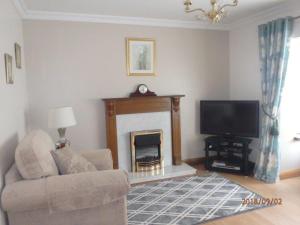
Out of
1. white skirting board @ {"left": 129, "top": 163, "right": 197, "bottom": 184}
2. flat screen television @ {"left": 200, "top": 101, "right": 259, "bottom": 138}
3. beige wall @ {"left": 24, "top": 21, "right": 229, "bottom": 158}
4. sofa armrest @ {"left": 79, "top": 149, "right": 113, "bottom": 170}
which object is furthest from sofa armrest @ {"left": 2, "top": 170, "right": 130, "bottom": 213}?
flat screen television @ {"left": 200, "top": 101, "right": 259, "bottom": 138}

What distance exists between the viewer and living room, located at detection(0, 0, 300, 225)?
10.0 ft

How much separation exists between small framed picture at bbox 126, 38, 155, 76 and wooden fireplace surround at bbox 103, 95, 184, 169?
46 centimetres

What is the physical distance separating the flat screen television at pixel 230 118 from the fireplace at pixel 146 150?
2.85 feet

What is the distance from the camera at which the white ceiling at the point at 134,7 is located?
3336mm

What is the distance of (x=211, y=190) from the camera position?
3543 millimetres

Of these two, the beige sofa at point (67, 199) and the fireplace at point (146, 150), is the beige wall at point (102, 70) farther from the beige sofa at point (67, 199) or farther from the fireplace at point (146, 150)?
the beige sofa at point (67, 199)

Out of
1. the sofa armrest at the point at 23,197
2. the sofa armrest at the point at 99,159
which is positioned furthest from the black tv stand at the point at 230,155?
the sofa armrest at the point at 23,197

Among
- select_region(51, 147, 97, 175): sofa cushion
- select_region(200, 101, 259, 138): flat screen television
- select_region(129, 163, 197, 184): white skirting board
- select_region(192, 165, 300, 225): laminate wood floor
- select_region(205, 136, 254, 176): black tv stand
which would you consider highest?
select_region(200, 101, 259, 138): flat screen television

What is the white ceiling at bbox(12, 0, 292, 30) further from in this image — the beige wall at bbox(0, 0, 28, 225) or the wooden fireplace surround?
the wooden fireplace surround

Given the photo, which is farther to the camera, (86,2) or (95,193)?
(86,2)

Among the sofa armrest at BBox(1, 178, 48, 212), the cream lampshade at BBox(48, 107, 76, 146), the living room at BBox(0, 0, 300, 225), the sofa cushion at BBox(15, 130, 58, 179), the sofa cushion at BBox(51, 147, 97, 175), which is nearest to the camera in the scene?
the sofa armrest at BBox(1, 178, 48, 212)

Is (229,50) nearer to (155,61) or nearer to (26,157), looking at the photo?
(155,61)

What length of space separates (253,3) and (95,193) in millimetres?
3266

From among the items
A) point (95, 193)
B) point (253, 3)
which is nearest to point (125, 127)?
point (95, 193)
